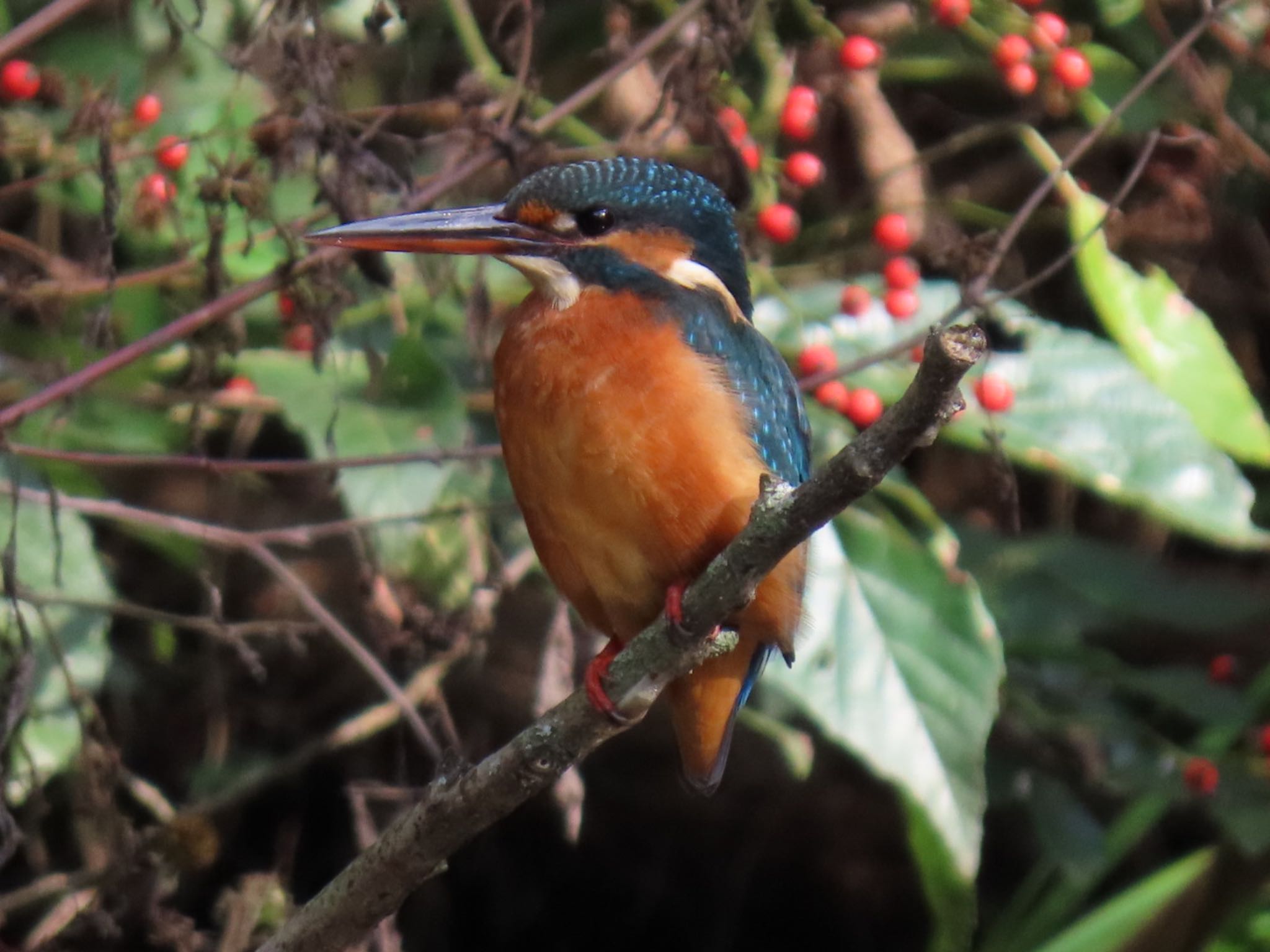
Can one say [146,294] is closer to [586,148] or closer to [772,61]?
[586,148]

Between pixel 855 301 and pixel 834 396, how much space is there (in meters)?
0.24

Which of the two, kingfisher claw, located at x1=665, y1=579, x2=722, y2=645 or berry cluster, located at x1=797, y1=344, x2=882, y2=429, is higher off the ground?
kingfisher claw, located at x1=665, y1=579, x2=722, y2=645

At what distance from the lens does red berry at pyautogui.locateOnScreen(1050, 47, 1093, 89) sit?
107 inches

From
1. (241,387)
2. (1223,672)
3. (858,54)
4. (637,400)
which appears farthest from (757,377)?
(1223,672)

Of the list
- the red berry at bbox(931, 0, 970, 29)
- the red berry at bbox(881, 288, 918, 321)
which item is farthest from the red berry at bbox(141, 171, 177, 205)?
the red berry at bbox(931, 0, 970, 29)

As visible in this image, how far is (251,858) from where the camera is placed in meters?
3.55

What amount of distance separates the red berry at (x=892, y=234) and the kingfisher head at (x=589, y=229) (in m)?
0.70

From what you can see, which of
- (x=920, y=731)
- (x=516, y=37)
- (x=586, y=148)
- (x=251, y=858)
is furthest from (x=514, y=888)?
(x=516, y=37)

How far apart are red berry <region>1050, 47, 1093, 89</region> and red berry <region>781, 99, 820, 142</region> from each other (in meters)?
0.42

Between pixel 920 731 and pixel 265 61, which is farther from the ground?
pixel 265 61

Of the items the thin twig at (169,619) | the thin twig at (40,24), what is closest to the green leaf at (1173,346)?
the thin twig at (169,619)

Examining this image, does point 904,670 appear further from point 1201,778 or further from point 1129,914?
point 1129,914

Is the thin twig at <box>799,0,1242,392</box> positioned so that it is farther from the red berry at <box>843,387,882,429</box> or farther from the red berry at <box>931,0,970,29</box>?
the red berry at <box>931,0,970,29</box>

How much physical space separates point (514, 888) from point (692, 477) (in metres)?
2.18
